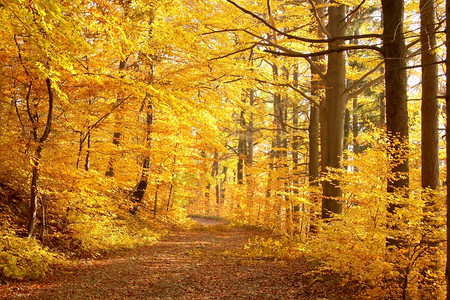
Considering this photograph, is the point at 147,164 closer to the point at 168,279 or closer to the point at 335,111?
the point at 168,279

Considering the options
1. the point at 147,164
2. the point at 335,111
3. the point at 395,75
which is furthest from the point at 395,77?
the point at 147,164

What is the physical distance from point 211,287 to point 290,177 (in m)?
8.54

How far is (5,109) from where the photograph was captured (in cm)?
815

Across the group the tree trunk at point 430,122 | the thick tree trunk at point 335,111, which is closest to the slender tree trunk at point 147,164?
the thick tree trunk at point 335,111

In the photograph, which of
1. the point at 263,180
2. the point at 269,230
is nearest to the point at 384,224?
the point at 269,230

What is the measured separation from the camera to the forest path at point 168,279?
5289 mm

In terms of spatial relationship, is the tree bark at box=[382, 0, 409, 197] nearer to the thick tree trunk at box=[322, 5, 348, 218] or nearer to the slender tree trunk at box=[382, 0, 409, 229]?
the slender tree trunk at box=[382, 0, 409, 229]

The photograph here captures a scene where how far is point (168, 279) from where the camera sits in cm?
638

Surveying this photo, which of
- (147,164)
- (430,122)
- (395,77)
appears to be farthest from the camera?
(147,164)

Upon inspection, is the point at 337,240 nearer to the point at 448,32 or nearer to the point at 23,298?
the point at 448,32

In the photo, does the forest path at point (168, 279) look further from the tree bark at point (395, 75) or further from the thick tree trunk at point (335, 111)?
the tree bark at point (395, 75)

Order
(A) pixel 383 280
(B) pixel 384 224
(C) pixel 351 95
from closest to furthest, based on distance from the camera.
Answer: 1. (A) pixel 383 280
2. (B) pixel 384 224
3. (C) pixel 351 95

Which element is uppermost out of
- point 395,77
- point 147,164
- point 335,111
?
point 335,111

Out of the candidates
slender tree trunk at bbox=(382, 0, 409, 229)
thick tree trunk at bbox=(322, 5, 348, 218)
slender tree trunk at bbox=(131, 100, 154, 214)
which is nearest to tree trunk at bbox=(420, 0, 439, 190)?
slender tree trunk at bbox=(382, 0, 409, 229)
